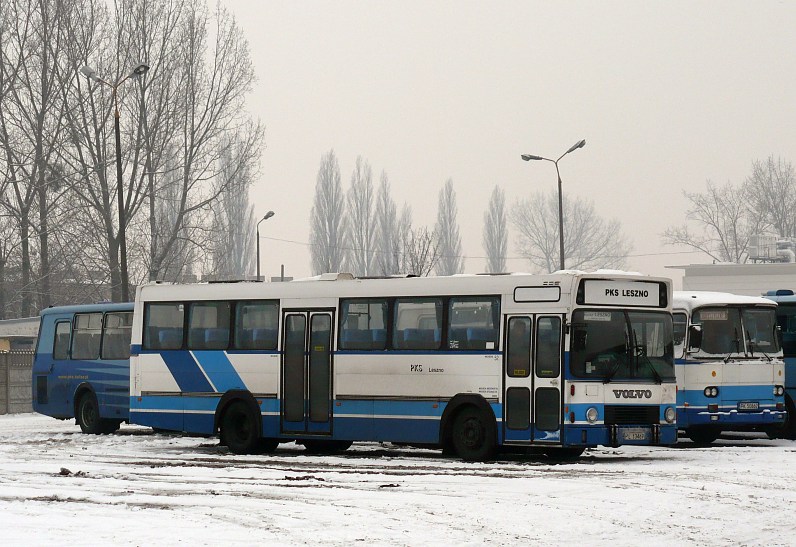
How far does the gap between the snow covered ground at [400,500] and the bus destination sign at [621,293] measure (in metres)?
2.30

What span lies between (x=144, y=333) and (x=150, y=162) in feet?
115

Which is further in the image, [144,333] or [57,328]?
[57,328]

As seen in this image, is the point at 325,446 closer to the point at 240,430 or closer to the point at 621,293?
the point at 240,430

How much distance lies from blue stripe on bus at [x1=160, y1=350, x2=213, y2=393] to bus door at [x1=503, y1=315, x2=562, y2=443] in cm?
613

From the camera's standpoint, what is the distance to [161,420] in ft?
85.0

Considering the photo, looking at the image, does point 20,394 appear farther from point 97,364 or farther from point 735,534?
point 735,534

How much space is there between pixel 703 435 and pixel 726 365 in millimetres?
1684

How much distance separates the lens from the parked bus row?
21250 mm

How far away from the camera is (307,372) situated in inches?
941

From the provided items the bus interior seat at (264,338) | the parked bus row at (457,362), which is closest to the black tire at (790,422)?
the parked bus row at (457,362)

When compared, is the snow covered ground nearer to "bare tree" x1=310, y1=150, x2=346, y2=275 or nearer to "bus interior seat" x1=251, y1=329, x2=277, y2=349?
"bus interior seat" x1=251, y1=329, x2=277, y2=349

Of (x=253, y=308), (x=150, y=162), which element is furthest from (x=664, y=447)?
(x=150, y=162)

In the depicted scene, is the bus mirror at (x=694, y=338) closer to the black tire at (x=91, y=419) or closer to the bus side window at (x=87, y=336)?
the black tire at (x=91, y=419)

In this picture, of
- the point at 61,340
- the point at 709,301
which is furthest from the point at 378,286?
the point at 61,340
